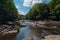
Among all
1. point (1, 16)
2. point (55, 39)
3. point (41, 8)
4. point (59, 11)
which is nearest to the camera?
point (55, 39)

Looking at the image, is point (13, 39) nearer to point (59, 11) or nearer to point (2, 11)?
point (2, 11)

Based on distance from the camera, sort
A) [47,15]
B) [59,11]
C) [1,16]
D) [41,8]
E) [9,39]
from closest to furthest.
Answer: [9,39] < [1,16] < [59,11] < [47,15] < [41,8]

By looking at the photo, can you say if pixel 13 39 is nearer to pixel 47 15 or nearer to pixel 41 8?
pixel 47 15

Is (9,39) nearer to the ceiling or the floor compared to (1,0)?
nearer to the floor

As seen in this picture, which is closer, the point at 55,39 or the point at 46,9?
the point at 55,39

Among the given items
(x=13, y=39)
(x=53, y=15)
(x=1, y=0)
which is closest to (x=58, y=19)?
(x=53, y=15)

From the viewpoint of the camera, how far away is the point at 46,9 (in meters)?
73.8

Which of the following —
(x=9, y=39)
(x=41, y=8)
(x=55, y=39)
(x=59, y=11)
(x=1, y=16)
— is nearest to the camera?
(x=55, y=39)

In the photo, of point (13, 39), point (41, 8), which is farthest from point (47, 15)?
point (13, 39)

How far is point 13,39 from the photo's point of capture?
2586 centimetres

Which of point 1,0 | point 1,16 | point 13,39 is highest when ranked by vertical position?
point 1,0

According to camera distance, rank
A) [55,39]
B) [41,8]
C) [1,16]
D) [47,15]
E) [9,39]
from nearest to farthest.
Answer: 1. [55,39]
2. [9,39]
3. [1,16]
4. [47,15]
5. [41,8]

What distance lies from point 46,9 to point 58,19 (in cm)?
1450

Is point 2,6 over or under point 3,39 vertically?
over
